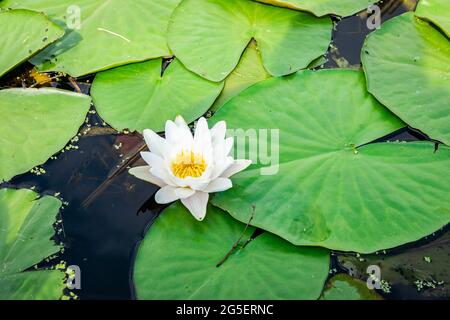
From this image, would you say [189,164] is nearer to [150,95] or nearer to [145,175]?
[145,175]

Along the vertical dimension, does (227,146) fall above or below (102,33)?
below

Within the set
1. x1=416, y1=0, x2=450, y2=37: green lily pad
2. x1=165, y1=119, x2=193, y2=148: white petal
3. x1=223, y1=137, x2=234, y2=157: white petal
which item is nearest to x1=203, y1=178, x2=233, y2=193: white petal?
x1=223, y1=137, x2=234, y2=157: white petal

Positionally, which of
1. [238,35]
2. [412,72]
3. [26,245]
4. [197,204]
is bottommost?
[26,245]

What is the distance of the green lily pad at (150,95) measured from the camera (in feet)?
8.23

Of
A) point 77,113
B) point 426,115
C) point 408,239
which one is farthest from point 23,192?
point 426,115

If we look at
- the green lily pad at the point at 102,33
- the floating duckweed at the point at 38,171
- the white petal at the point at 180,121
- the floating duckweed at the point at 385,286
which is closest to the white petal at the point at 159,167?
the white petal at the point at 180,121

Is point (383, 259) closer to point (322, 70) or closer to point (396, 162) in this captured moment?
point (396, 162)

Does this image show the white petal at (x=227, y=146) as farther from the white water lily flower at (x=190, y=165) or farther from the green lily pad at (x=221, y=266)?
the green lily pad at (x=221, y=266)

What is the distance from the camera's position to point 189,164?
2.18m

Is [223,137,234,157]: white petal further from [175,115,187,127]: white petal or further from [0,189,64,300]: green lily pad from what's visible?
[0,189,64,300]: green lily pad

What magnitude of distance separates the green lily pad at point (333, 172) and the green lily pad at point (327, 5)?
0.44 metres

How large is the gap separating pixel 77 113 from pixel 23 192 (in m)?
0.54

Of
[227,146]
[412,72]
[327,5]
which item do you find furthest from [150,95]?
[412,72]

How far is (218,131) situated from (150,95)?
0.61 metres
